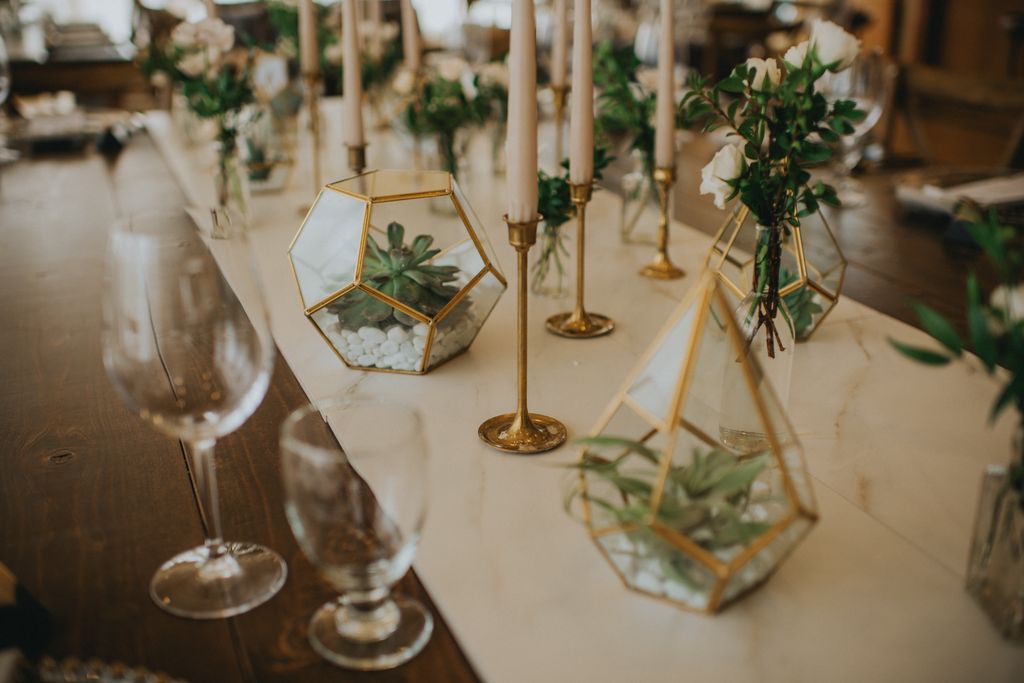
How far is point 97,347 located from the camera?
1.24 meters

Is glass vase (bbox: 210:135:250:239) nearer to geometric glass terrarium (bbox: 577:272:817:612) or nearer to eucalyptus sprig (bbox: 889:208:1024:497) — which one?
geometric glass terrarium (bbox: 577:272:817:612)

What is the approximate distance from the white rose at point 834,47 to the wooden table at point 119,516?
0.62m

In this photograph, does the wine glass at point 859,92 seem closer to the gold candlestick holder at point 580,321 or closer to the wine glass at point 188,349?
the gold candlestick holder at point 580,321

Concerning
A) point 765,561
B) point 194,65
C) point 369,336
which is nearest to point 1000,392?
point 765,561

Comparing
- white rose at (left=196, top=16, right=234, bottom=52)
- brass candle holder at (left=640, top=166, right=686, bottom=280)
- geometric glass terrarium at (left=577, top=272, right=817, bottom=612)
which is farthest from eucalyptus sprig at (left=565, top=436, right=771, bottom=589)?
white rose at (left=196, top=16, right=234, bottom=52)

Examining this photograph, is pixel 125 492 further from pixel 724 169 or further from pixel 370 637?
pixel 724 169

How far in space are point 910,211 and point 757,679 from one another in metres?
1.42

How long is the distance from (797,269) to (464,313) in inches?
16.3

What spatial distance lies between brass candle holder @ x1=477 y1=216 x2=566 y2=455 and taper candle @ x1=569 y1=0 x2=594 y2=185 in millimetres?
178

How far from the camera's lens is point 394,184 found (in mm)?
1112

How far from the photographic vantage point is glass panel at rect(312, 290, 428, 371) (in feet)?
3.55

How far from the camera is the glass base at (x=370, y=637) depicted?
2.14 ft

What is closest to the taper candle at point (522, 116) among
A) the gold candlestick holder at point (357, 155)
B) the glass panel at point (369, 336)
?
the glass panel at point (369, 336)

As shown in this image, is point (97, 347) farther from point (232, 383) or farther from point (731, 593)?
point (731, 593)
